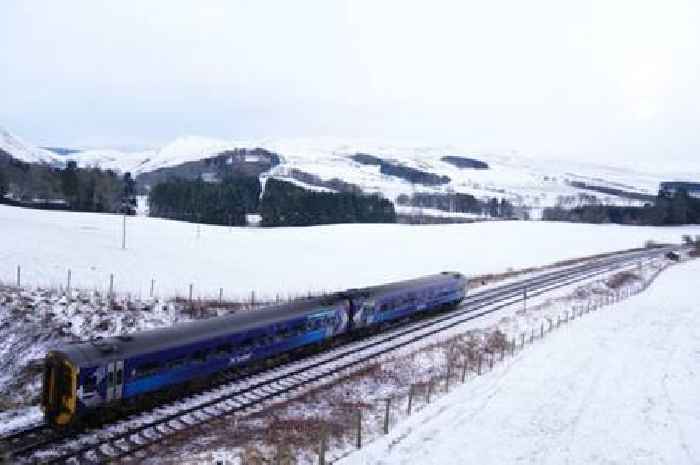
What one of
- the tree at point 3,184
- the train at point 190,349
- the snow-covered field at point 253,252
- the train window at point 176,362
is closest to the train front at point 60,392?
the train at point 190,349

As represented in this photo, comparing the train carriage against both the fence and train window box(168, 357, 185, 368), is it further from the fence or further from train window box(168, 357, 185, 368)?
the fence

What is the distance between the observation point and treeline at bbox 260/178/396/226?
13275 centimetres

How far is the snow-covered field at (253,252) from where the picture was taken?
44.2 meters

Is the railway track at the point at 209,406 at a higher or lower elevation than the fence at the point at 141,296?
lower

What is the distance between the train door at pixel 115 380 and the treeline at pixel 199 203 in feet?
338

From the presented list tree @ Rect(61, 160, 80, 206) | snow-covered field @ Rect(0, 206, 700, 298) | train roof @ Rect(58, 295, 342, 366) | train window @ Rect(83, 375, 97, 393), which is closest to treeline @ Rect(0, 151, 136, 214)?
tree @ Rect(61, 160, 80, 206)

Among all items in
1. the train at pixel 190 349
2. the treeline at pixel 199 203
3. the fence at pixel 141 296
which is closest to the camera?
the train at pixel 190 349

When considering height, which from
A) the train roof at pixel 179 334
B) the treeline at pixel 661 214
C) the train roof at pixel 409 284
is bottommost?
the train roof at pixel 179 334

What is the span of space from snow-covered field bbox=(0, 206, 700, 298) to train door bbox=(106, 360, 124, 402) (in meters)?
17.0

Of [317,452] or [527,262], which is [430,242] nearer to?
[527,262]

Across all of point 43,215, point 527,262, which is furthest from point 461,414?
point 43,215

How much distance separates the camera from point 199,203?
438ft

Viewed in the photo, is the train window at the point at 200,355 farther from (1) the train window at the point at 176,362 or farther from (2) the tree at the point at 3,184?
(2) the tree at the point at 3,184

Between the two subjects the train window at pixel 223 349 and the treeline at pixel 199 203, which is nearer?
the train window at pixel 223 349
